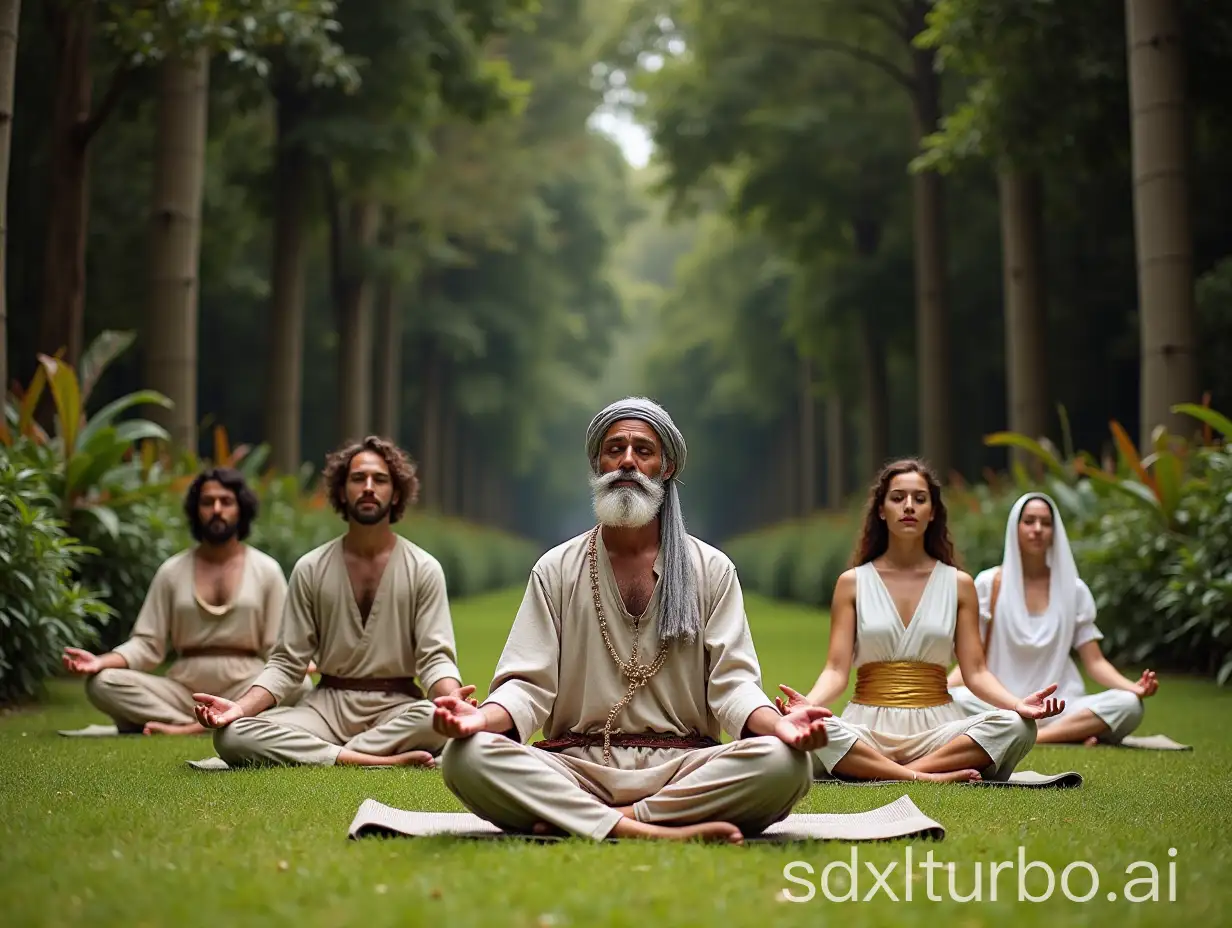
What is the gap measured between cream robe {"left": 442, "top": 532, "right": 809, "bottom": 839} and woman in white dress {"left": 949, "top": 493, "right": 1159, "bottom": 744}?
11.4ft

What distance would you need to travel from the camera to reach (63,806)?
600cm

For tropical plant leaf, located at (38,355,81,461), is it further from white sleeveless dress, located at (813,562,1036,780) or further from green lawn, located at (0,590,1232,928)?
white sleeveless dress, located at (813,562,1036,780)

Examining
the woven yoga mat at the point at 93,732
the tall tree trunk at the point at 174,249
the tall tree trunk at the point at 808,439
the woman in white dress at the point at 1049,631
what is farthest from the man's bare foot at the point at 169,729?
the tall tree trunk at the point at 808,439

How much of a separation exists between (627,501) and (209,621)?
464 centimetres

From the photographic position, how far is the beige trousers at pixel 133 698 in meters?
8.97

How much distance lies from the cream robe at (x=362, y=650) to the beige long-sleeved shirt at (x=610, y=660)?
2.15 m

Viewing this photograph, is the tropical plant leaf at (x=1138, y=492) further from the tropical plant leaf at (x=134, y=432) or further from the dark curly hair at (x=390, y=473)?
the tropical plant leaf at (x=134, y=432)

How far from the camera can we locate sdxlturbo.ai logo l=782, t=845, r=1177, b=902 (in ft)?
14.3

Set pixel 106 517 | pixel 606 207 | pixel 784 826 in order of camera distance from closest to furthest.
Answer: pixel 784 826, pixel 106 517, pixel 606 207

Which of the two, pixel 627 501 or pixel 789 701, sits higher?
pixel 627 501

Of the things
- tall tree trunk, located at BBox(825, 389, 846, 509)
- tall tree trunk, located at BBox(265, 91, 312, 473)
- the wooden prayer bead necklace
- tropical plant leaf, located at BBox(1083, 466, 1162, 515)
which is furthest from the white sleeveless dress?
tall tree trunk, located at BBox(825, 389, 846, 509)

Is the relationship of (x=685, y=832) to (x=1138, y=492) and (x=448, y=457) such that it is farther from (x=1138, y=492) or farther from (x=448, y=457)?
(x=448, y=457)

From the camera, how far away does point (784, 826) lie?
218 inches

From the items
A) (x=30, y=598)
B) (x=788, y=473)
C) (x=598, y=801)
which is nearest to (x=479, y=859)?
(x=598, y=801)
